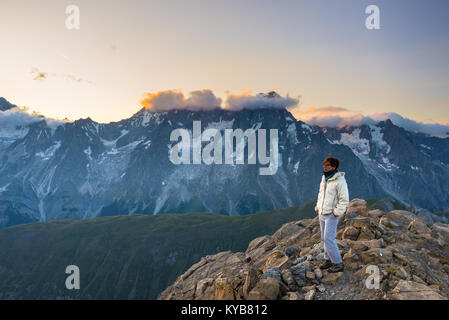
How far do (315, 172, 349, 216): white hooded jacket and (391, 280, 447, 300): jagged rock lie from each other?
16.2ft

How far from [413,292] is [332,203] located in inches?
239

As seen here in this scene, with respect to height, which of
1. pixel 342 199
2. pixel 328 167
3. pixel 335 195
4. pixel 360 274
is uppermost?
pixel 328 167

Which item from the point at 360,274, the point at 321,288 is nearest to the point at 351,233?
the point at 360,274

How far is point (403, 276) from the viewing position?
1855 cm

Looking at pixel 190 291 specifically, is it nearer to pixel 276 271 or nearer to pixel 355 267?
pixel 276 271

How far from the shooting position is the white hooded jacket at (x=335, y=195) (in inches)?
709

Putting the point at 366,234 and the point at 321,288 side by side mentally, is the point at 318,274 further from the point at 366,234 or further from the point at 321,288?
the point at 366,234

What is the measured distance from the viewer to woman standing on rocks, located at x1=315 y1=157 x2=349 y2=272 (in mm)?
18109

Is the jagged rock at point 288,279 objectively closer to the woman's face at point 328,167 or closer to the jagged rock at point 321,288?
the jagged rock at point 321,288

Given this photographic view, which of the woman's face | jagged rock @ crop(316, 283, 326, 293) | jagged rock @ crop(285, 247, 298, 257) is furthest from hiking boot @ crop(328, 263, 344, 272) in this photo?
jagged rock @ crop(285, 247, 298, 257)

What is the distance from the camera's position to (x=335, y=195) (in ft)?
60.6

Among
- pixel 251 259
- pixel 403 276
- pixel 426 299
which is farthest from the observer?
pixel 251 259
